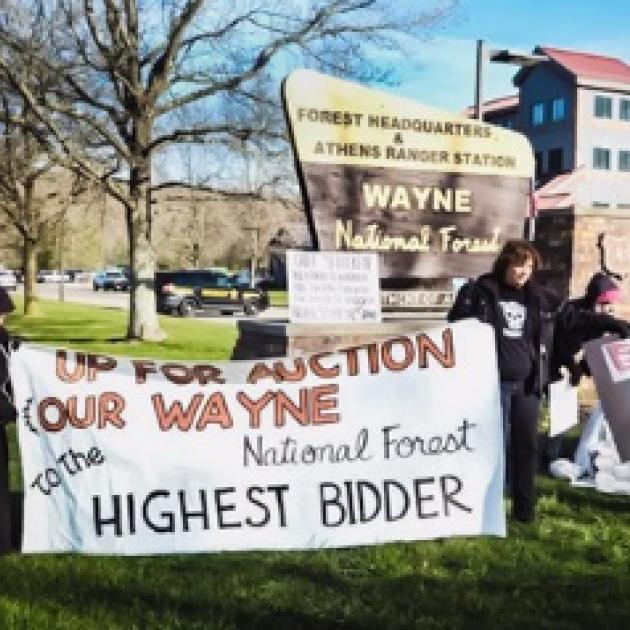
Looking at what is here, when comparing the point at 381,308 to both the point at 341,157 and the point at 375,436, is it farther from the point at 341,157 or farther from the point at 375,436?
the point at 375,436

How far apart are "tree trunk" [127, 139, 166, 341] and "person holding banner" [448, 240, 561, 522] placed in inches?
663

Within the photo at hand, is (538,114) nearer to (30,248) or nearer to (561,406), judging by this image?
(30,248)

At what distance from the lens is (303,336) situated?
8727 millimetres

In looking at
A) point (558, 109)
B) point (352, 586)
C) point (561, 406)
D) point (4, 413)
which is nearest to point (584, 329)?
point (561, 406)

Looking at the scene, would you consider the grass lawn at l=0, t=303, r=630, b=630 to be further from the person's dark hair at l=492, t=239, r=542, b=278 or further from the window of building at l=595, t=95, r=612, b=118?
the window of building at l=595, t=95, r=612, b=118

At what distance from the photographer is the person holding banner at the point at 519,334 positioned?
5719 millimetres

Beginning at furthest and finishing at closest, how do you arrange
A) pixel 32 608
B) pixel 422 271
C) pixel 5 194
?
1. pixel 5 194
2. pixel 422 271
3. pixel 32 608

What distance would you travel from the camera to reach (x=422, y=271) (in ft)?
35.0

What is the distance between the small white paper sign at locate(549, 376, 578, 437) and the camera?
7.07 metres

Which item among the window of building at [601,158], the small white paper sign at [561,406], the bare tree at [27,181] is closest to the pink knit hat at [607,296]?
the small white paper sign at [561,406]

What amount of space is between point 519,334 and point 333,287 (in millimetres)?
3484

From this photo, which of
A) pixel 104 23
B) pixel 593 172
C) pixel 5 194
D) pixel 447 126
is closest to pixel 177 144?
pixel 104 23

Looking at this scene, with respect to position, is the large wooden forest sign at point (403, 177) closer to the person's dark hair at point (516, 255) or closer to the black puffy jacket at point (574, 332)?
the black puffy jacket at point (574, 332)

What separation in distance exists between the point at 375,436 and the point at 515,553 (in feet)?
3.12
